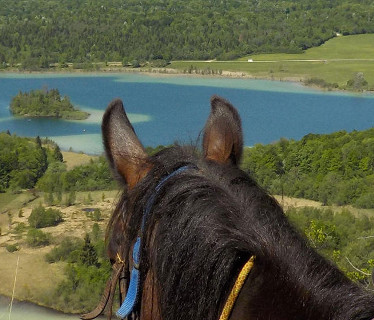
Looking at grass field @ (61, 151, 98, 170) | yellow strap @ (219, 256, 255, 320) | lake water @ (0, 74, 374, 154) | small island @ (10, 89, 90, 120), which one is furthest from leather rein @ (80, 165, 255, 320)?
small island @ (10, 89, 90, 120)

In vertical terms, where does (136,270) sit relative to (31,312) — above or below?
above

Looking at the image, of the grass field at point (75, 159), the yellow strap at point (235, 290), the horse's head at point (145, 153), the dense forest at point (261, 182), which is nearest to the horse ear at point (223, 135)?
the horse's head at point (145, 153)

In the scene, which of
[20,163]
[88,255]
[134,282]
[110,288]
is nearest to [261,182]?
[88,255]

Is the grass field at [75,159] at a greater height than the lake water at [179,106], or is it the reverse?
the lake water at [179,106]

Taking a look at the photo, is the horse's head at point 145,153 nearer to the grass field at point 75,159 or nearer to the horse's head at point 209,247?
the horse's head at point 209,247

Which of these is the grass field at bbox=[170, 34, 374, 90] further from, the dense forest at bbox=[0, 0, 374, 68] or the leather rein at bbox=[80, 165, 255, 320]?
the leather rein at bbox=[80, 165, 255, 320]

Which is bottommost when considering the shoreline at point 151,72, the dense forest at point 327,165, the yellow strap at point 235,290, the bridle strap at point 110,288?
the shoreline at point 151,72

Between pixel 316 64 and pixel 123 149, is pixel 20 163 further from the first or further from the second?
pixel 316 64
